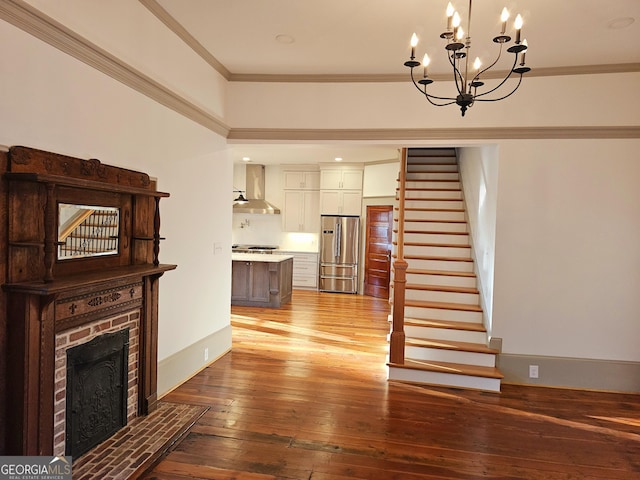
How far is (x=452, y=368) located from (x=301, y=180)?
6.22 metres

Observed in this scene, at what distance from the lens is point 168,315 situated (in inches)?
133

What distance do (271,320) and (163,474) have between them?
149 inches

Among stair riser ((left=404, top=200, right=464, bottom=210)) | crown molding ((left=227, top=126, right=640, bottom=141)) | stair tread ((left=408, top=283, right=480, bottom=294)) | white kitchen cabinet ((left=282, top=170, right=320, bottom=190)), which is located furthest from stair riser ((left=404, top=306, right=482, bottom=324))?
white kitchen cabinet ((left=282, top=170, right=320, bottom=190))

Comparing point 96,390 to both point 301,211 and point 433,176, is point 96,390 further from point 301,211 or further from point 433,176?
point 301,211

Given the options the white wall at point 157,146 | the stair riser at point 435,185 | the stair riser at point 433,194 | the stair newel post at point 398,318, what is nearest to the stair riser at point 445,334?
the stair newel post at point 398,318

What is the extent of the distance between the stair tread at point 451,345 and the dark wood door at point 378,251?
3993mm

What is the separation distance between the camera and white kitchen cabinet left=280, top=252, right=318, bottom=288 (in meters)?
8.94

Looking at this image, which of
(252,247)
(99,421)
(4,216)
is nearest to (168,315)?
(99,421)

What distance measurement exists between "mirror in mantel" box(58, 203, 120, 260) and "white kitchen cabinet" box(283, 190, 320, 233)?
660cm

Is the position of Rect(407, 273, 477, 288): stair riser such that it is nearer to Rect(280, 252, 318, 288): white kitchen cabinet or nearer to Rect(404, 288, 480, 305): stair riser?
Rect(404, 288, 480, 305): stair riser

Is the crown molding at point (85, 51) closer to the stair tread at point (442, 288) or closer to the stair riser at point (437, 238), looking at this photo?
the stair tread at point (442, 288)

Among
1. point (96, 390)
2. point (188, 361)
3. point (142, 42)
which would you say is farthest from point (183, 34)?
point (188, 361)

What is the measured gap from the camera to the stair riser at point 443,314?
14.3 ft

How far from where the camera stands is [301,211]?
9.20 m
